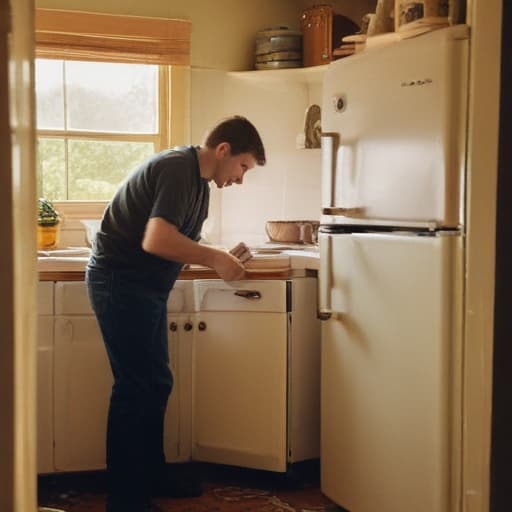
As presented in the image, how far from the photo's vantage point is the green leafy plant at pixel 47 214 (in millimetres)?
3029

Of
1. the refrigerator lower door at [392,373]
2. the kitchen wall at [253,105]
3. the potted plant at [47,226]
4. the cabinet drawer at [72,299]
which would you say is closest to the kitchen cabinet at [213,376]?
the cabinet drawer at [72,299]

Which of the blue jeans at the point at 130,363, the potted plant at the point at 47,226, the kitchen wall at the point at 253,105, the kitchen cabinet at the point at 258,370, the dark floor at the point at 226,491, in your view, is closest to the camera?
the blue jeans at the point at 130,363

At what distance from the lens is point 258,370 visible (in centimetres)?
279

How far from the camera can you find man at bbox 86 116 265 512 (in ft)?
7.75

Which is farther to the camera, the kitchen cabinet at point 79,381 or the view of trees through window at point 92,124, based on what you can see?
the view of trees through window at point 92,124

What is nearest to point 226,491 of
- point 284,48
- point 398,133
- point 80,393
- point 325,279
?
point 80,393

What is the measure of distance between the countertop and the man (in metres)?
0.20

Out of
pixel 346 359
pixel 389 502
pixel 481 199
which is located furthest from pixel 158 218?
pixel 389 502

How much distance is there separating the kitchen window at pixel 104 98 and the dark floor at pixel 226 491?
113 centimetres

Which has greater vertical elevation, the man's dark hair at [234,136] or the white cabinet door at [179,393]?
the man's dark hair at [234,136]

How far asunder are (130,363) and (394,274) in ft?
2.92

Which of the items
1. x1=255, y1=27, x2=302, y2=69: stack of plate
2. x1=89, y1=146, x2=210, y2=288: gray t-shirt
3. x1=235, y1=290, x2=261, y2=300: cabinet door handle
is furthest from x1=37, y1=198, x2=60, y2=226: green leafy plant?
x1=255, y1=27, x2=302, y2=69: stack of plate

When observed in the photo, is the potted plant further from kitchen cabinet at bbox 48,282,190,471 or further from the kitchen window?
kitchen cabinet at bbox 48,282,190,471

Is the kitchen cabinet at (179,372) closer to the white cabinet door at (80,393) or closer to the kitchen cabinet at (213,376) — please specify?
the kitchen cabinet at (213,376)
